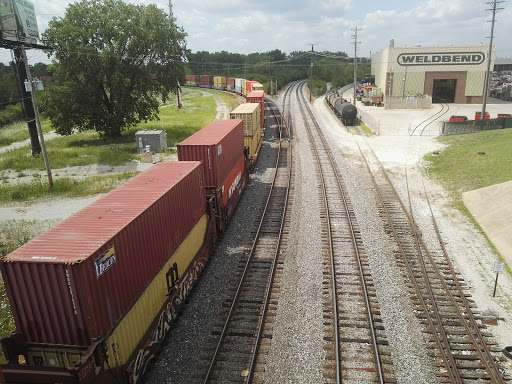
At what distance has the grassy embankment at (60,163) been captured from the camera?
19.4 meters

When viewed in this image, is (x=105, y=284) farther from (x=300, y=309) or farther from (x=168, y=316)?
(x=300, y=309)

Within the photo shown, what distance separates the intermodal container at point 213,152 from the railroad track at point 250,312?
3364mm

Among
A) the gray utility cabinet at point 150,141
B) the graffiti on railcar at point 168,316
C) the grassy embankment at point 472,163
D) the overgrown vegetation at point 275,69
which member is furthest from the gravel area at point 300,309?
the overgrown vegetation at point 275,69

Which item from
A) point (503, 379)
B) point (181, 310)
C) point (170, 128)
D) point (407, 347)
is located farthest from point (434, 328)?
point (170, 128)

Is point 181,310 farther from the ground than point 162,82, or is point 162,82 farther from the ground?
point 162,82

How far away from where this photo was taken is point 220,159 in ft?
59.2

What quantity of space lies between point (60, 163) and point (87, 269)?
28.6 m

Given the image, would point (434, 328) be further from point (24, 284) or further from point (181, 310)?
point (24, 284)

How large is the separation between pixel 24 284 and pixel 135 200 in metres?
3.88

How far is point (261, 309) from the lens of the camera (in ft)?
43.1

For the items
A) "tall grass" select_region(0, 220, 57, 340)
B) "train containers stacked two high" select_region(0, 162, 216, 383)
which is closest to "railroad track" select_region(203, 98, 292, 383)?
"train containers stacked two high" select_region(0, 162, 216, 383)

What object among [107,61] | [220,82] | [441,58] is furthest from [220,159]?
[220,82]

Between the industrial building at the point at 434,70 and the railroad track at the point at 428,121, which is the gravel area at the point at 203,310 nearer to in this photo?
the railroad track at the point at 428,121

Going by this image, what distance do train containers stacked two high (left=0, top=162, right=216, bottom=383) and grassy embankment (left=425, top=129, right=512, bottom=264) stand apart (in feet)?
49.6
